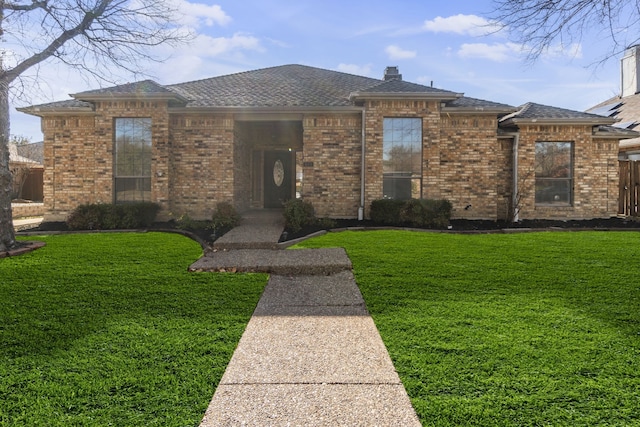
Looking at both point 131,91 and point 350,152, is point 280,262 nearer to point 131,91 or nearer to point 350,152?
point 350,152

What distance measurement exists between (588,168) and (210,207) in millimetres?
11601

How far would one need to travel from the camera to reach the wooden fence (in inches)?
506

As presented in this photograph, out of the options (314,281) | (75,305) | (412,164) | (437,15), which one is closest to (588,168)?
(412,164)

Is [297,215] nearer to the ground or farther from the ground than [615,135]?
nearer to the ground

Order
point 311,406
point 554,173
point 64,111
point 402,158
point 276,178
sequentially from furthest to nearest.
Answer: point 276,178 < point 554,173 < point 402,158 < point 64,111 < point 311,406

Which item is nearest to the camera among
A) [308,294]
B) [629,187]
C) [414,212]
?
[308,294]

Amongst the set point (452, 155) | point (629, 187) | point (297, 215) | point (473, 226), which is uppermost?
point (452, 155)

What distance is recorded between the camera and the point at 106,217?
10.5m

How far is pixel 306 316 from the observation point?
4.09 metres

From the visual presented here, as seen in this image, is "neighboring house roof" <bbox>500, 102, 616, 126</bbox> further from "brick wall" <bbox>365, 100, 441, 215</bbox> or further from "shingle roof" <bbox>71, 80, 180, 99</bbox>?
"shingle roof" <bbox>71, 80, 180, 99</bbox>

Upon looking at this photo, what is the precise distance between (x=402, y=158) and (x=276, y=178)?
222 inches


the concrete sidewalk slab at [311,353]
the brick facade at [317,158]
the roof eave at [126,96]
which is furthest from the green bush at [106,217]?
the concrete sidewalk slab at [311,353]

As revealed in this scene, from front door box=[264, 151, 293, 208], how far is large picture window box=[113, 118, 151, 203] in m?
4.89

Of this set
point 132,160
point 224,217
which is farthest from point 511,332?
point 132,160
